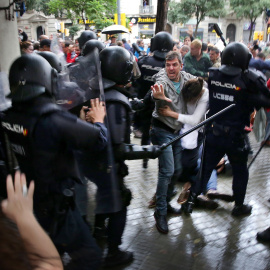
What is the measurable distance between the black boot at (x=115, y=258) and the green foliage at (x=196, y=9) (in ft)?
89.5

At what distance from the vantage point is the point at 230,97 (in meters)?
3.38

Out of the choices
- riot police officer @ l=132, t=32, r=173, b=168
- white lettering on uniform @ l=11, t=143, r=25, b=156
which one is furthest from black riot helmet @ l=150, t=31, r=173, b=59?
white lettering on uniform @ l=11, t=143, r=25, b=156

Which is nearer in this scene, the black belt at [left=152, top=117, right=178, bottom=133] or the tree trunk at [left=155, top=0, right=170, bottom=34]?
Answer: the black belt at [left=152, top=117, right=178, bottom=133]

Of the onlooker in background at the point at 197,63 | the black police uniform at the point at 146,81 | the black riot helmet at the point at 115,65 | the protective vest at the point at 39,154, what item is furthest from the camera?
the onlooker in background at the point at 197,63

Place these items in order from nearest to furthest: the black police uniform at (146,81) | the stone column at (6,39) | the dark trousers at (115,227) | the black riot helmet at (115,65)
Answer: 1. the black riot helmet at (115,65)
2. the dark trousers at (115,227)
3. the black police uniform at (146,81)
4. the stone column at (6,39)

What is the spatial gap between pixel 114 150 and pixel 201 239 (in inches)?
62.8

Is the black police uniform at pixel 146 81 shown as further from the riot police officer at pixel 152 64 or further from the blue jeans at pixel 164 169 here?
the blue jeans at pixel 164 169

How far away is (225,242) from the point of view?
10.8ft

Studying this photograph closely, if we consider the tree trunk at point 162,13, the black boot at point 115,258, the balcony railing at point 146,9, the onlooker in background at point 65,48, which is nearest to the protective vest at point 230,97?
the black boot at point 115,258

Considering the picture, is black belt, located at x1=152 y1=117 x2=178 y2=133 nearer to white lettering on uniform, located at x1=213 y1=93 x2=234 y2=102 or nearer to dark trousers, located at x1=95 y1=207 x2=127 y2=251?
white lettering on uniform, located at x1=213 y1=93 x2=234 y2=102

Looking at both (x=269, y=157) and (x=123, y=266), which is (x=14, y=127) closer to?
(x=123, y=266)

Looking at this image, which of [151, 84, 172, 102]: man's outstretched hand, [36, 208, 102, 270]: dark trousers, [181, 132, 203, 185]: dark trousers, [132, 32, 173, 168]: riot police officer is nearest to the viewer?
[36, 208, 102, 270]: dark trousers

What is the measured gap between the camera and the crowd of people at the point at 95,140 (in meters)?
1.93

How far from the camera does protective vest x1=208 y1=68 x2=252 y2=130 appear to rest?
3.34m
